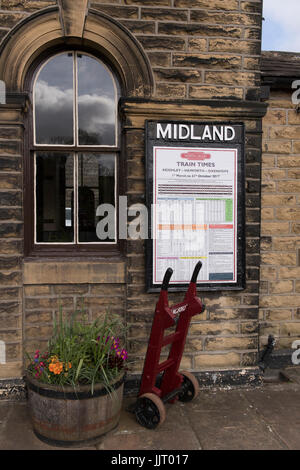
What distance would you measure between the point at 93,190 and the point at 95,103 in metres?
0.87

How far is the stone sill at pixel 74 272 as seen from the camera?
3.68 m

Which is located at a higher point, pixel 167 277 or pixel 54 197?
pixel 54 197

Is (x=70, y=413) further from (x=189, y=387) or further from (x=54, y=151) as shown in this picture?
(x=54, y=151)

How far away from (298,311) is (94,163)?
2848 millimetres

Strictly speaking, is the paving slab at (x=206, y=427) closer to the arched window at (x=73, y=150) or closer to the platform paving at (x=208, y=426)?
the platform paving at (x=208, y=426)

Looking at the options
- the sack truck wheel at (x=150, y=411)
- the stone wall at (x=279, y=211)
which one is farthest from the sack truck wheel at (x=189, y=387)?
the stone wall at (x=279, y=211)

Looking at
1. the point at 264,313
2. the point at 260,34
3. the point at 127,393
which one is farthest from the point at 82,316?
the point at 260,34

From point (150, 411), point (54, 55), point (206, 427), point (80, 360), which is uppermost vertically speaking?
point (54, 55)

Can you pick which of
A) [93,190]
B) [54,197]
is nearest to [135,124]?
[93,190]

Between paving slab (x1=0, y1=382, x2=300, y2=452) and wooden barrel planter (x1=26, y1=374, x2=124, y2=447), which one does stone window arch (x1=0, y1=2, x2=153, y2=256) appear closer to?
wooden barrel planter (x1=26, y1=374, x2=124, y2=447)

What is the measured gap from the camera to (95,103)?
152 inches

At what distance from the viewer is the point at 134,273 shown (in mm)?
3771

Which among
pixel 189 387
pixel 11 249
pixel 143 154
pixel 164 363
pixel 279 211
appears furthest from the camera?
pixel 279 211
